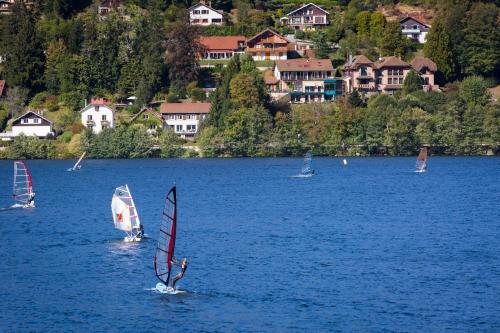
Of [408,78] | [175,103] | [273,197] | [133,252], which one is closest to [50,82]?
[175,103]

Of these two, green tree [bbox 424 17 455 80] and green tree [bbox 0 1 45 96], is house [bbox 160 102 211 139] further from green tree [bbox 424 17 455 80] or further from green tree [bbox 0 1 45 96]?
green tree [bbox 424 17 455 80]

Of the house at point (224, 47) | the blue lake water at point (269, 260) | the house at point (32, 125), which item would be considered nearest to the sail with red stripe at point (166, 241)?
Answer: the blue lake water at point (269, 260)

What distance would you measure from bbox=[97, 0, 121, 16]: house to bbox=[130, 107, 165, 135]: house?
38442 millimetres

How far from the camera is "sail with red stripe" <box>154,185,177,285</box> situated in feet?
145

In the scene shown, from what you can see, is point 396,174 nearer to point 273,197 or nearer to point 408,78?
point 273,197

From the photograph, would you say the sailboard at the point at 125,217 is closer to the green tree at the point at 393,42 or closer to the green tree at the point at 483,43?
the green tree at the point at 483,43

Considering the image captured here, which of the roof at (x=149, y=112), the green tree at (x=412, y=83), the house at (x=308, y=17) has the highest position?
the house at (x=308, y=17)

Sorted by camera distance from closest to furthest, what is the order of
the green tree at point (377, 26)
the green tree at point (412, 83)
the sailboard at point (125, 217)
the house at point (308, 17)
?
the sailboard at point (125, 217)
the green tree at point (412, 83)
the green tree at point (377, 26)
the house at point (308, 17)

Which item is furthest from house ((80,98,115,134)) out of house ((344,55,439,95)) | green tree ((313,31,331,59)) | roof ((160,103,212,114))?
green tree ((313,31,331,59))

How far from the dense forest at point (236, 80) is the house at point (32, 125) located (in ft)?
7.76

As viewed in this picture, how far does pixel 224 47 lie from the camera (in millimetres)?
169500

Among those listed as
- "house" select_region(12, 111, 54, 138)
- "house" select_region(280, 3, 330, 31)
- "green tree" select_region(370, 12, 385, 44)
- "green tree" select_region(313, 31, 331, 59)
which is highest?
"house" select_region(280, 3, 330, 31)

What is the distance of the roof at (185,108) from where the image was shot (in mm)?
148625

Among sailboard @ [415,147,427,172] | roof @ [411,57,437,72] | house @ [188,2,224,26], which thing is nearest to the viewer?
sailboard @ [415,147,427,172]
